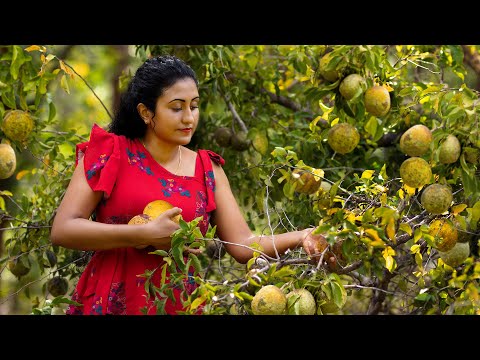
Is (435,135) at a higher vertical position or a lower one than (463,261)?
higher

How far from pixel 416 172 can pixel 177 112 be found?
2.63ft

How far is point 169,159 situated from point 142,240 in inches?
18.5

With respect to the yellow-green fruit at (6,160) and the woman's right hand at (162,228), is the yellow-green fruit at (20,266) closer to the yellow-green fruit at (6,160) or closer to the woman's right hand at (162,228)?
the yellow-green fruit at (6,160)

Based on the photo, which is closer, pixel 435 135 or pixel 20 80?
pixel 435 135

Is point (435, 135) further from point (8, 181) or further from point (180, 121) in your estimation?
point (8, 181)

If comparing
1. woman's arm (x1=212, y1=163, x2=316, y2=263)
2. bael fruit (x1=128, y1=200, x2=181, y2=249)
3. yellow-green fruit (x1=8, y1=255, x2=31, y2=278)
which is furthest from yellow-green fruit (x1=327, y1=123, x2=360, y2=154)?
yellow-green fruit (x1=8, y1=255, x2=31, y2=278)

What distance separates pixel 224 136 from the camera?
13.6 feet

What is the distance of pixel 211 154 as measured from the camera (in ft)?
9.78

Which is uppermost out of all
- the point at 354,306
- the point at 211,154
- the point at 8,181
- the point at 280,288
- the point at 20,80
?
the point at 20,80

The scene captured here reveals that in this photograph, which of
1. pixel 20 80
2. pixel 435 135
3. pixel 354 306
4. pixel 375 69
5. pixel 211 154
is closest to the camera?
pixel 435 135

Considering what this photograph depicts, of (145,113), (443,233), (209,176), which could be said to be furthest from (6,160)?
(443,233)

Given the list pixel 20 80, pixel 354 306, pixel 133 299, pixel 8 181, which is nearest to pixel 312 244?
pixel 133 299

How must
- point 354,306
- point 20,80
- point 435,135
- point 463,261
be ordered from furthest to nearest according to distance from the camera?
point 354,306 < point 20,80 < point 463,261 < point 435,135

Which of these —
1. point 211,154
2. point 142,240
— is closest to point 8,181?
point 211,154
